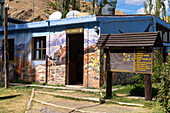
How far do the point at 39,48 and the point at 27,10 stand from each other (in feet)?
134

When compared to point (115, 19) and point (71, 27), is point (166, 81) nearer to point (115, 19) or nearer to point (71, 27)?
point (115, 19)

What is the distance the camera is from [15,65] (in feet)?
50.4

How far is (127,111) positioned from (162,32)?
10442 mm

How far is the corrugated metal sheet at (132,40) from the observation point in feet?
23.8

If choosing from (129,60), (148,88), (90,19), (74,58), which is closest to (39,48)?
(74,58)

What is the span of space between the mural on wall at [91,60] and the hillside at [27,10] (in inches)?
1409

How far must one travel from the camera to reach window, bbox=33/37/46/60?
46.6ft

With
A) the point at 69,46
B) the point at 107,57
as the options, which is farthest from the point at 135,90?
the point at 69,46

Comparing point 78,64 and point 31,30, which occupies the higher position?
point 31,30

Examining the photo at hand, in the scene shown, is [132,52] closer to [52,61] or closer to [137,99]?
[137,99]

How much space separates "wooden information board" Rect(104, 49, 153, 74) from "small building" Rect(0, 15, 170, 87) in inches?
106

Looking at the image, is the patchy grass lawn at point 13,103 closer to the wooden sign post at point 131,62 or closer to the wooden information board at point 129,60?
the wooden sign post at point 131,62

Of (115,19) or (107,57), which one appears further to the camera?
(115,19)

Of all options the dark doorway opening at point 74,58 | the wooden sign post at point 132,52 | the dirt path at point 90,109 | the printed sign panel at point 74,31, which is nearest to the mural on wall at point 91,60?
the printed sign panel at point 74,31
